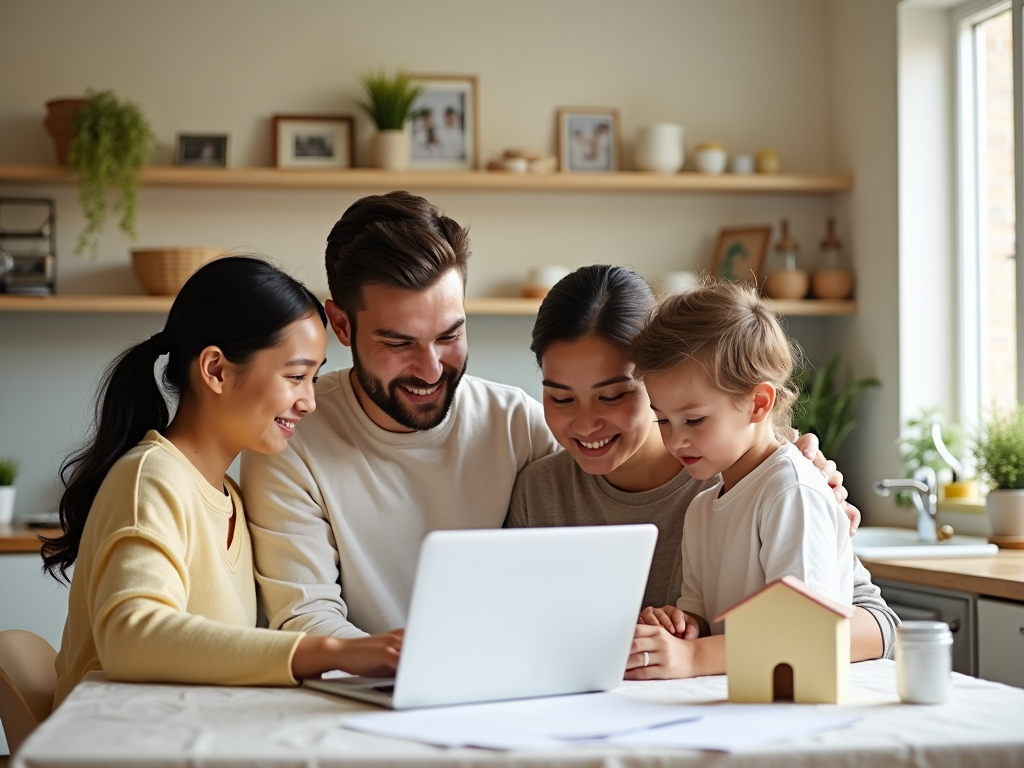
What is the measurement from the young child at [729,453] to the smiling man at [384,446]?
1.28 ft

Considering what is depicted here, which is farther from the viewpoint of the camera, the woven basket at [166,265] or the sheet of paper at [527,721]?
the woven basket at [166,265]

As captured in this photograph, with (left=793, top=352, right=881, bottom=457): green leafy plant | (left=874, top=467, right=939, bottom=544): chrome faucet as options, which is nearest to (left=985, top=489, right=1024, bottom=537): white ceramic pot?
(left=874, top=467, right=939, bottom=544): chrome faucet

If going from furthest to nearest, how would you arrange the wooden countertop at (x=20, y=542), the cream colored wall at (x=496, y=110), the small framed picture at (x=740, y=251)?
the small framed picture at (x=740, y=251)
the cream colored wall at (x=496, y=110)
the wooden countertop at (x=20, y=542)

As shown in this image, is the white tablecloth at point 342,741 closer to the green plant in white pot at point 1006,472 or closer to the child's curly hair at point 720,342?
the child's curly hair at point 720,342

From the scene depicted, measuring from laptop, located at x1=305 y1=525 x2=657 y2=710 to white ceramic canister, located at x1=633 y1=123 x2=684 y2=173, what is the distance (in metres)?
3.08

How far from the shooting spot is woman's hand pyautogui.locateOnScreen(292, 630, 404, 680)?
1334mm

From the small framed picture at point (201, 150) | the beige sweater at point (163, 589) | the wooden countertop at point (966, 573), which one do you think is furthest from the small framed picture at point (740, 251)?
the beige sweater at point (163, 589)

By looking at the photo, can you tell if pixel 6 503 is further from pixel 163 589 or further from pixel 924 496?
pixel 924 496

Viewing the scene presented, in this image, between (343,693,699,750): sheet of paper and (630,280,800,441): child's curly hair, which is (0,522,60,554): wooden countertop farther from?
(343,693,699,750): sheet of paper

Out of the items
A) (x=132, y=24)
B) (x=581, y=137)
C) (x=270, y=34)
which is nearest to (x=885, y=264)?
(x=581, y=137)

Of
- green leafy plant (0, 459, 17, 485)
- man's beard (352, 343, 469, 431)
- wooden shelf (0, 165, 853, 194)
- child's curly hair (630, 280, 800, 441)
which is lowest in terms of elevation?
green leafy plant (0, 459, 17, 485)

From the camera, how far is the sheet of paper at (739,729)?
3.59 feet

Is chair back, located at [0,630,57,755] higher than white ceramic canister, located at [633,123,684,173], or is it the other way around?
white ceramic canister, located at [633,123,684,173]

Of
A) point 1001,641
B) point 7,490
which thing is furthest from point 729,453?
point 7,490
